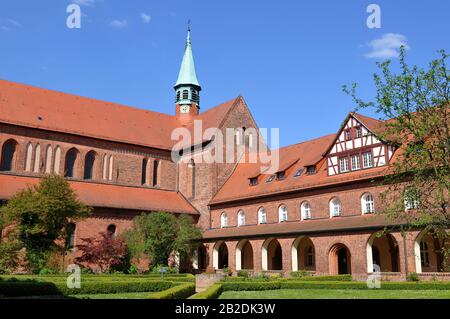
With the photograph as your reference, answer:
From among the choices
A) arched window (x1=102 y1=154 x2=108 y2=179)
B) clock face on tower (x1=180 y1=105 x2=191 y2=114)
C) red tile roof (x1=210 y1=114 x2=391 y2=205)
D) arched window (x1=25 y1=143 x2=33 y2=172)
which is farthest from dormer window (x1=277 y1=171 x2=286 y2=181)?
arched window (x1=25 y1=143 x2=33 y2=172)

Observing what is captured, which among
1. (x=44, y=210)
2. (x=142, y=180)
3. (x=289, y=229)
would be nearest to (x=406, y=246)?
(x=289, y=229)

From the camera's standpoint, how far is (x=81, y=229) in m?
35.9

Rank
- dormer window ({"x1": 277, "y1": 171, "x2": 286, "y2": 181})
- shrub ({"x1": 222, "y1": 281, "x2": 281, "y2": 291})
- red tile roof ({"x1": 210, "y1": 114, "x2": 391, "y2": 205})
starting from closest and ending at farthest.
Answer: shrub ({"x1": 222, "y1": 281, "x2": 281, "y2": 291}) < red tile roof ({"x1": 210, "y1": 114, "x2": 391, "y2": 205}) < dormer window ({"x1": 277, "y1": 171, "x2": 286, "y2": 181})

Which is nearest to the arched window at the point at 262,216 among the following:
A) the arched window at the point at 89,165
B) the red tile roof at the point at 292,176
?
the red tile roof at the point at 292,176

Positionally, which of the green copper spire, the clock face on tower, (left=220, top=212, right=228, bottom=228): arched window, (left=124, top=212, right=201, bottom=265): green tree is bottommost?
(left=124, top=212, right=201, bottom=265): green tree

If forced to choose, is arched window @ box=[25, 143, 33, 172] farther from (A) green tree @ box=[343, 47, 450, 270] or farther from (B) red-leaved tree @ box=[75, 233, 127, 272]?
(A) green tree @ box=[343, 47, 450, 270]

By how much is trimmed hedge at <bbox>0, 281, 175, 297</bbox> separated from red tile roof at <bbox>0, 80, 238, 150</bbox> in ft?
69.1

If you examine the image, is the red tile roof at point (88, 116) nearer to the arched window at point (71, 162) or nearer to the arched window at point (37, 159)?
the arched window at point (71, 162)

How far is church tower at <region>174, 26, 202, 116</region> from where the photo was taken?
52.8 metres

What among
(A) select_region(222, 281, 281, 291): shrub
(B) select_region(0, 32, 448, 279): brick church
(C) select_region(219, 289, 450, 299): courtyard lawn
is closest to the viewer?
(C) select_region(219, 289, 450, 299): courtyard lawn

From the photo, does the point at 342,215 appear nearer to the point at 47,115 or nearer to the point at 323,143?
the point at 323,143

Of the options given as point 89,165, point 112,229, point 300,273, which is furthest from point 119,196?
point 300,273

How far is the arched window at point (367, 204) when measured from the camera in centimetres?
2979
